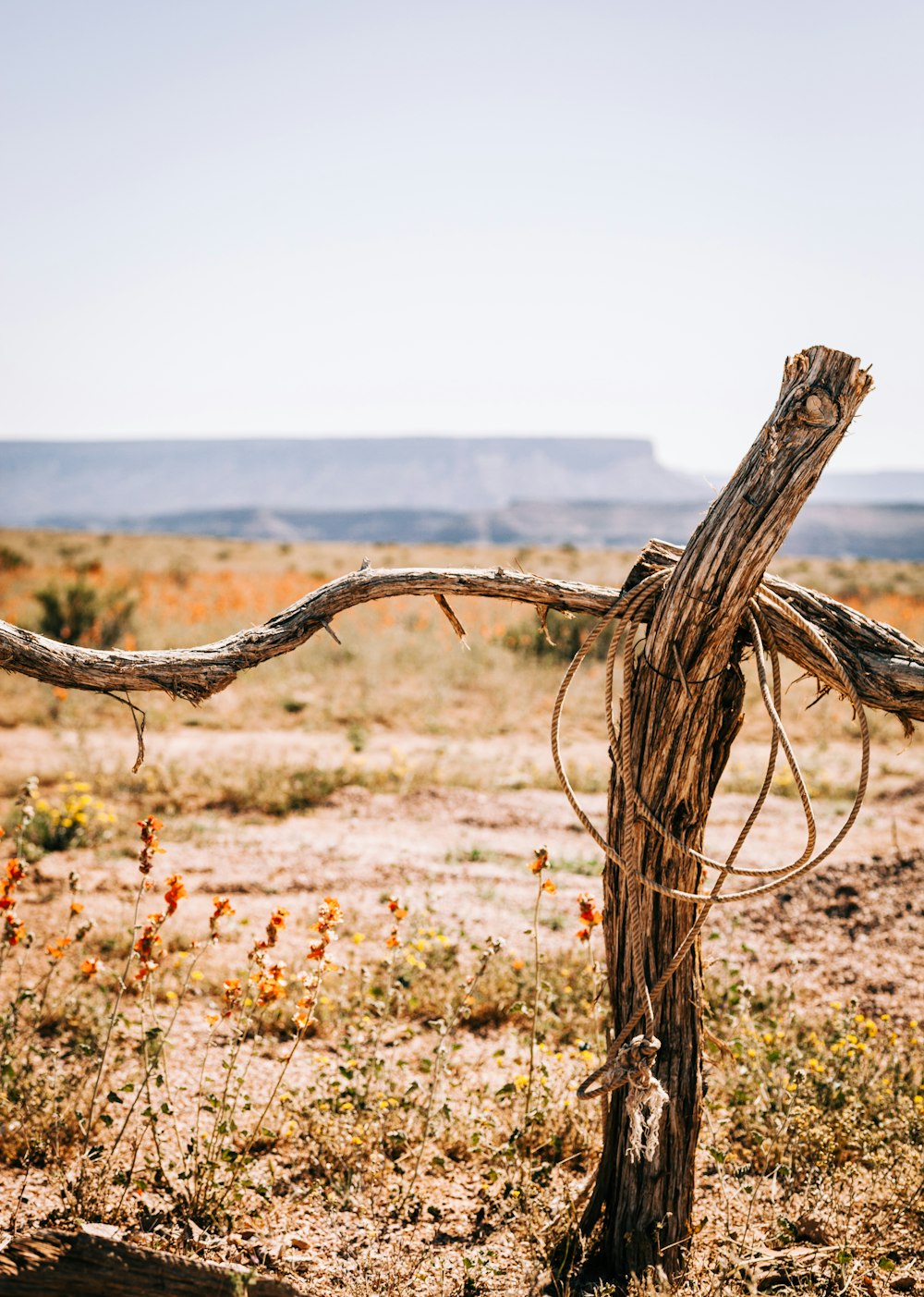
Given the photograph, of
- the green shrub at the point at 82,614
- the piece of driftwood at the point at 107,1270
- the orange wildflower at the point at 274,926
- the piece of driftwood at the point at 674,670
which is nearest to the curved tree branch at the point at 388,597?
the piece of driftwood at the point at 674,670

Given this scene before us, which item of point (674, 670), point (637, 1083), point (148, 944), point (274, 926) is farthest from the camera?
point (148, 944)

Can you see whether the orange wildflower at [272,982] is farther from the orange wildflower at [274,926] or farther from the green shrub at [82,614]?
the green shrub at [82,614]

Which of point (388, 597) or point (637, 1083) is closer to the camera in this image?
point (637, 1083)

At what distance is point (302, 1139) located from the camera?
2.78 metres

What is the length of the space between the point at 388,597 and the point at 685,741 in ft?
2.42

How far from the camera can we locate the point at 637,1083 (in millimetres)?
1839

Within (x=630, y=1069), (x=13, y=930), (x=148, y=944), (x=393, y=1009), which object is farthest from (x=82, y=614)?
(x=630, y=1069)

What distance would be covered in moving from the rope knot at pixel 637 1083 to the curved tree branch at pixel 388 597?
909mm

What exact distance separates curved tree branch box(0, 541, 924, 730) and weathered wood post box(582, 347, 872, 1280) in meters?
0.17

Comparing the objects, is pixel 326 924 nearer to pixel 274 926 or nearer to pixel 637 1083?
pixel 274 926

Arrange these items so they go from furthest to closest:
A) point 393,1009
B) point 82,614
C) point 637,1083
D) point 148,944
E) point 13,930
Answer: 1. point 82,614
2. point 393,1009
3. point 13,930
4. point 148,944
5. point 637,1083

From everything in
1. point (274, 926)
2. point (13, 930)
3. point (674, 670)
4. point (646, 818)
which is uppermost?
point (674, 670)

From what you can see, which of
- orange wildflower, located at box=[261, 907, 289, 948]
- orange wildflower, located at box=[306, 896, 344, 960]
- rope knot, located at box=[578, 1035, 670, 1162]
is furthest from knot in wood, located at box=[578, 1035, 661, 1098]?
orange wildflower, located at box=[261, 907, 289, 948]

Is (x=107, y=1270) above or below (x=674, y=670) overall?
below
